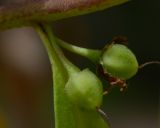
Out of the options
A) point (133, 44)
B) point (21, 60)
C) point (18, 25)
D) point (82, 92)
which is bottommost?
point (133, 44)

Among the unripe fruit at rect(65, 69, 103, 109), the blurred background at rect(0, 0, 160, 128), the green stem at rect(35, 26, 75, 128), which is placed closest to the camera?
the unripe fruit at rect(65, 69, 103, 109)

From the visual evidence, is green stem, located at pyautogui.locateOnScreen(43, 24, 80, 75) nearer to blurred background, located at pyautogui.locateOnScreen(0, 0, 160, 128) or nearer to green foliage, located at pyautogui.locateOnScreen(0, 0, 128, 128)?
green foliage, located at pyautogui.locateOnScreen(0, 0, 128, 128)

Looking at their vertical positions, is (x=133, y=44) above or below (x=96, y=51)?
below

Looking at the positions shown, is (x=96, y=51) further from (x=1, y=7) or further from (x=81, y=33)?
(x=81, y=33)

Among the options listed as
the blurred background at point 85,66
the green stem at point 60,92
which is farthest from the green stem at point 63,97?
the blurred background at point 85,66

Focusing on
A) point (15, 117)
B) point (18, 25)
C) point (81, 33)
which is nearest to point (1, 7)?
point (18, 25)

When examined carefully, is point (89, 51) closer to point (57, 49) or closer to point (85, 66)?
point (57, 49)

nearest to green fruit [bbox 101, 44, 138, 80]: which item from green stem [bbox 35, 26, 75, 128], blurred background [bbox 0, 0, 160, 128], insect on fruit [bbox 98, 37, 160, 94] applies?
insect on fruit [bbox 98, 37, 160, 94]
